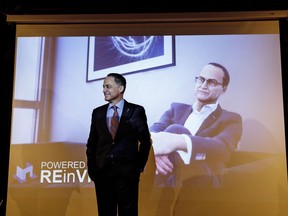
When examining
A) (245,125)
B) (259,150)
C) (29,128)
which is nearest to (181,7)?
(245,125)

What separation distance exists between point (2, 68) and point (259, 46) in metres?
2.65

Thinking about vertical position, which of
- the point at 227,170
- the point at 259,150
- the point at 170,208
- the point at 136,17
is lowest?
the point at 170,208

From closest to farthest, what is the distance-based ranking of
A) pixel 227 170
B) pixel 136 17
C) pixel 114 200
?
1. pixel 114 200
2. pixel 227 170
3. pixel 136 17

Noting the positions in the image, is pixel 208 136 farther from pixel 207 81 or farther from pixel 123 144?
pixel 123 144

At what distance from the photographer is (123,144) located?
2.86 metres

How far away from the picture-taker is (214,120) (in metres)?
3.19

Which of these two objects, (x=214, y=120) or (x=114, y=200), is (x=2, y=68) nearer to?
(x=114, y=200)

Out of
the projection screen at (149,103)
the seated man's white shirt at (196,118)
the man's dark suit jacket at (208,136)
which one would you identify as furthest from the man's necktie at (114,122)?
the seated man's white shirt at (196,118)

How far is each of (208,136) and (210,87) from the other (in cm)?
48

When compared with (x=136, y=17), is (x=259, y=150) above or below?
below

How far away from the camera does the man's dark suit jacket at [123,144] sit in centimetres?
281

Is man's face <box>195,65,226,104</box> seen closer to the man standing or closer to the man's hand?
the man's hand

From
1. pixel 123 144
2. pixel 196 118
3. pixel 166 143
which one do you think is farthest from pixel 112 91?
pixel 196 118

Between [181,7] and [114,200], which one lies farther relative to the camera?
[181,7]
